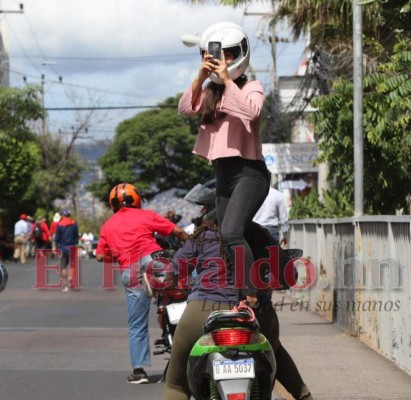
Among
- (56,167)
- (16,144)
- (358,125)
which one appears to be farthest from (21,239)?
(56,167)

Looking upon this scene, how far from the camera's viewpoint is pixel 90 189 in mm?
82938

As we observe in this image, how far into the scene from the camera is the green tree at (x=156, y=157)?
3113 inches

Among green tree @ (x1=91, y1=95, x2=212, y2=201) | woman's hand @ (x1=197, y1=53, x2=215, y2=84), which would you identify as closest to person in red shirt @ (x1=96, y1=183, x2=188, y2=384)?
woman's hand @ (x1=197, y1=53, x2=215, y2=84)

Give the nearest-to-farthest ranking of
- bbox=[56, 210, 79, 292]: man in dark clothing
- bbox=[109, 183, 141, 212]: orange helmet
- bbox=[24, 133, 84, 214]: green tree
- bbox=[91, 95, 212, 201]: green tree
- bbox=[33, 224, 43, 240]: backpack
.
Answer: bbox=[109, 183, 141, 212]: orange helmet, bbox=[56, 210, 79, 292]: man in dark clothing, bbox=[33, 224, 43, 240]: backpack, bbox=[24, 133, 84, 214]: green tree, bbox=[91, 95, 212, 201]: green tree

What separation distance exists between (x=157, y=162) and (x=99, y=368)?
2695 inches

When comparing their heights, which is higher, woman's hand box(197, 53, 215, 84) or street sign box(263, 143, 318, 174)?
street sign box(263, 143, 318, 174)

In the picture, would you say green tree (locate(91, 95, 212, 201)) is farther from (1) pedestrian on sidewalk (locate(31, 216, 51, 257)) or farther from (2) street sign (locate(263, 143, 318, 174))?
(2) street sign (locate(263, 143, 318, 174))

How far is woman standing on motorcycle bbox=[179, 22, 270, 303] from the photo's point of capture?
601 cm

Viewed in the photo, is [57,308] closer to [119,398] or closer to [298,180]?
[119,398]

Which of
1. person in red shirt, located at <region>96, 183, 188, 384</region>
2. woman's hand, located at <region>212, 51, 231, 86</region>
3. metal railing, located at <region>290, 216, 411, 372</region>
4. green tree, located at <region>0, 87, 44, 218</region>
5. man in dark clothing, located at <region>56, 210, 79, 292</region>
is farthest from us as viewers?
green tree, located at <region>0, 87, 44, 218</region>

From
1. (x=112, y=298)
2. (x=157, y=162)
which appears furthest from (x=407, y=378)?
(x=157, y=162)

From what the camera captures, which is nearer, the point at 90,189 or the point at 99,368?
the point at 99,368

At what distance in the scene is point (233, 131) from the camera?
6207 millimetres

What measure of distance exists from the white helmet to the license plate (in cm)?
151
